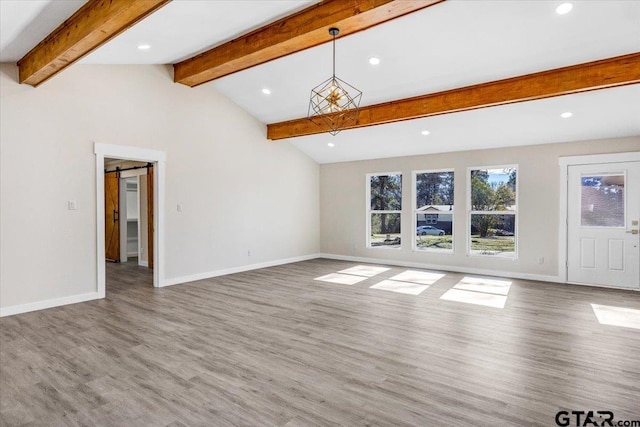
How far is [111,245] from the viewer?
8445 millimetres

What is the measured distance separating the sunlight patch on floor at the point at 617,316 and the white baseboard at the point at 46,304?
6.25m

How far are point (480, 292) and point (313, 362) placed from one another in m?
3.47

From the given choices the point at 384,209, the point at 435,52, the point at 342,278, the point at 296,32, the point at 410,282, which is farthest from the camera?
the point at 384,209

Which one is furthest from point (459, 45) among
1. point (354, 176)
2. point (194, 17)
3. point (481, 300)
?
point (354, 176)

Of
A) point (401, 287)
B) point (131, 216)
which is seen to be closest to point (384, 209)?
point (401, 287)

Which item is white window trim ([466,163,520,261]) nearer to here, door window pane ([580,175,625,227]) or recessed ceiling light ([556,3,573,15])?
door window pane ([580,175,625,227])

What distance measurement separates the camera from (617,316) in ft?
13.7

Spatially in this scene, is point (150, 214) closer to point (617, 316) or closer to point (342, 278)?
point (342, 278)

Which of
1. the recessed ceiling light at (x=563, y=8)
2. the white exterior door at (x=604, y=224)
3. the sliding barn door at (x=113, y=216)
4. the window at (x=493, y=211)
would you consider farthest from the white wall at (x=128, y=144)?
the white exterior door at (x=604, y=224)

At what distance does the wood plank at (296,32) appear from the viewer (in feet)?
10.2

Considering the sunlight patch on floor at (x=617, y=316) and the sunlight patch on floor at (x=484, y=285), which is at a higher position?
the sunlight patch on floor at (x=484, y=285)

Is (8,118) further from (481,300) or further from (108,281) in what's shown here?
(481,300)

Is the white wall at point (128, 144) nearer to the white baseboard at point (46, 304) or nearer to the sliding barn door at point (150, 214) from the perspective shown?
the white baseboard at point (46, 304)

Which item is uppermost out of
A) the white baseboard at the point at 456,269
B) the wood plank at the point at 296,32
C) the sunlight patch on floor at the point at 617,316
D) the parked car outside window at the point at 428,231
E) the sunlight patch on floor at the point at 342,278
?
the wood plank at the point at 296,32
